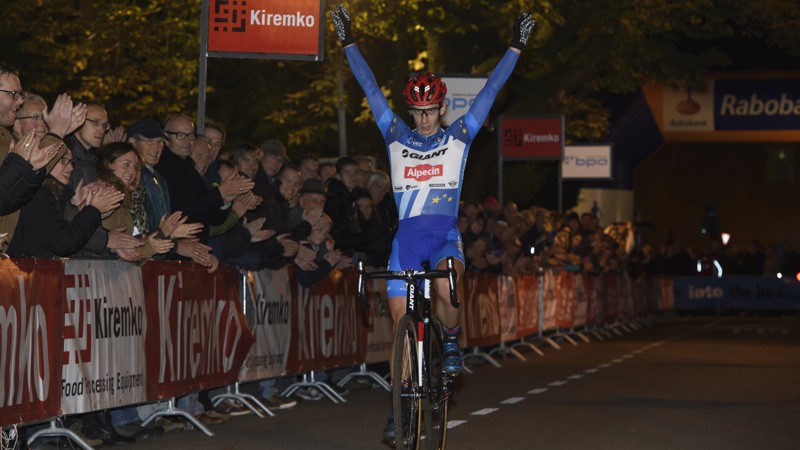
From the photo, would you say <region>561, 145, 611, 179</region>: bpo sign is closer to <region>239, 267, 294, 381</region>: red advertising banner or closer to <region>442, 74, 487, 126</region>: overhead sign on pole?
<region>442, 74, 487, 126</region>: overhead sign on pole

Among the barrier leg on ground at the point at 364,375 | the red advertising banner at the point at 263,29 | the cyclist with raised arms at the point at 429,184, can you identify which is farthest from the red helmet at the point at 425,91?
A: the barrier leg on ground at the point at 364,375

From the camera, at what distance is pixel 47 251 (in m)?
9.91

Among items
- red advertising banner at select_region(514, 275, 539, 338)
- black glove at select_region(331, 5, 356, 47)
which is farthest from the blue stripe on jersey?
red advertising banner at select_region(514, 275, 539, 338)

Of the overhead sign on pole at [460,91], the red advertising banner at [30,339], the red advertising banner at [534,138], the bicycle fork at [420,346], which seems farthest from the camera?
the red advertising banner at [534,138]

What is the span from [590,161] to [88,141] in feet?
90.4

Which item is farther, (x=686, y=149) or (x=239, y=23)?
(x=686, y=149)

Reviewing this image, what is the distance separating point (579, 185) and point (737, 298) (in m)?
5.18

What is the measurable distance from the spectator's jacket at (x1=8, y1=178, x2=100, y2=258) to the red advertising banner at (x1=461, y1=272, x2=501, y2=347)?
33.8 feet

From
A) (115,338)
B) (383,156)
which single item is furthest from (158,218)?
(383,156)

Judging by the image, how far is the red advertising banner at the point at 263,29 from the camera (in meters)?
15.5

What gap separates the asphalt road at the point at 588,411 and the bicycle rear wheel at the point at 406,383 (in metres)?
1.28

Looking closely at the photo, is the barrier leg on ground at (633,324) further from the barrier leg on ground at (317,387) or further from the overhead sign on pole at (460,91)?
the barrier leg on ground at (317,387)

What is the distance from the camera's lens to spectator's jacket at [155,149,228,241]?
41.4 feet

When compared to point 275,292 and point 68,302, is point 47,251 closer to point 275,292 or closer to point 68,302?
point 68,302
